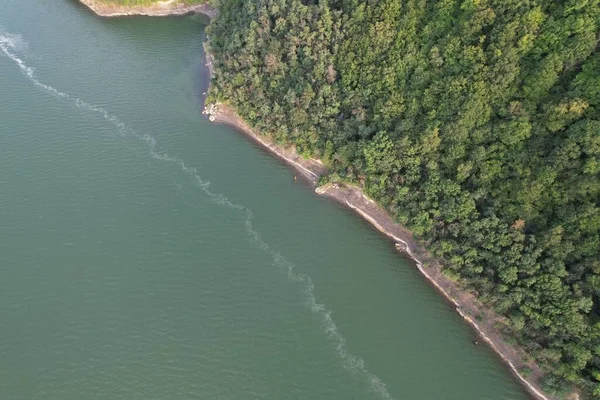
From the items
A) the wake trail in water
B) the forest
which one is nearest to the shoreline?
the forest

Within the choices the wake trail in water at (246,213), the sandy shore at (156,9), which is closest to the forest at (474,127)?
the wake trail in water at (246,213)

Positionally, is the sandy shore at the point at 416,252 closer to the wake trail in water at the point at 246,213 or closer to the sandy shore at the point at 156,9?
the wake trail in water at the point at 246,213

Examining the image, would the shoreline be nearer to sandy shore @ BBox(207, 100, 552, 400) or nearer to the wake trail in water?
sandy shore @ BBox(207, 100, 552, 400)

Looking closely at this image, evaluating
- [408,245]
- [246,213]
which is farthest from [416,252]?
[246,213]

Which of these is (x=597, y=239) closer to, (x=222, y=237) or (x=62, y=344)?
(x=222, y=237)

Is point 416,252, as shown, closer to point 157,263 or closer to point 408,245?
point 408,245

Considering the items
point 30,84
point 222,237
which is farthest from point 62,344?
point 30,84
